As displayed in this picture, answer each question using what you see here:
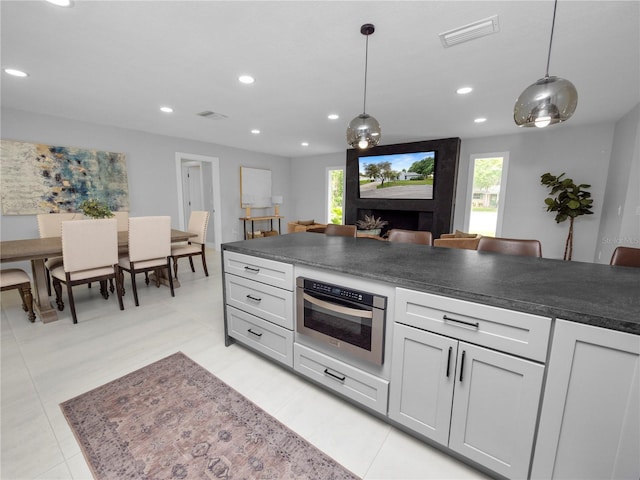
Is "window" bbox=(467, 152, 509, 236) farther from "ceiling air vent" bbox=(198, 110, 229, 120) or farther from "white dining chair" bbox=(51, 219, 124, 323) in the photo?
"white dining chair" bbox=(51, 219, 124, 323)

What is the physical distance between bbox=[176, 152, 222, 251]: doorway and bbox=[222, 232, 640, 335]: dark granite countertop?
4544 mm

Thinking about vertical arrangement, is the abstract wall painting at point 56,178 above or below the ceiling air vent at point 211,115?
below

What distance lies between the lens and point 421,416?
4.41 ft

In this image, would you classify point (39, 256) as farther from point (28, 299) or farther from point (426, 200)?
point (426, 200)

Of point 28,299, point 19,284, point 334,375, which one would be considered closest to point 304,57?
point 334,375

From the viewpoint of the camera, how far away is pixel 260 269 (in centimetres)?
193

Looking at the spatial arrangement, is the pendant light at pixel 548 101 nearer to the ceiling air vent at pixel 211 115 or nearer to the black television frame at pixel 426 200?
the ceiling air vent at pixel 211 115

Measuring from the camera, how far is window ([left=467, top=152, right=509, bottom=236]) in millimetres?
5092

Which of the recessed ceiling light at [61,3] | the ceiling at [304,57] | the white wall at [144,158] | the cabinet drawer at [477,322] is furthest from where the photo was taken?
the white wall at [144,158]

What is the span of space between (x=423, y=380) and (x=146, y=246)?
3197 millimetres

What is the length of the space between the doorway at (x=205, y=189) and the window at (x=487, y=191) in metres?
5.43

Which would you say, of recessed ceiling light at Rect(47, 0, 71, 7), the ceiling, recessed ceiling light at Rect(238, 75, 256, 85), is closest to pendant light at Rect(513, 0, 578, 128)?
the ceiling

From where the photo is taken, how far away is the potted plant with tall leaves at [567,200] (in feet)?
13.8

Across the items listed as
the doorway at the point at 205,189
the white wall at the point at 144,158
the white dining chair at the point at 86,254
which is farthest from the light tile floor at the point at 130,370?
the doorway at the point at 205,189
